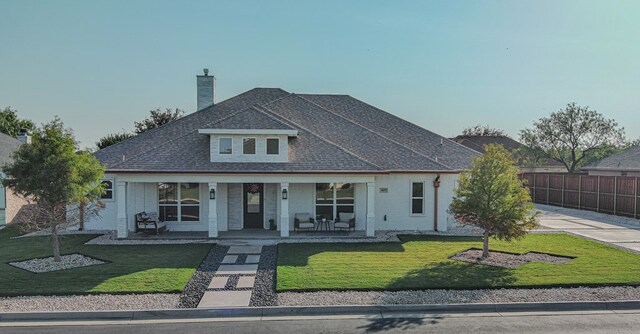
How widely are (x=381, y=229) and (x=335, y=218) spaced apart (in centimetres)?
221

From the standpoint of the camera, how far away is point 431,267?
12344mm

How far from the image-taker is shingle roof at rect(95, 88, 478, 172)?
17047 millimetres

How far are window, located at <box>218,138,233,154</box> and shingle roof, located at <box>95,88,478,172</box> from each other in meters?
0.57

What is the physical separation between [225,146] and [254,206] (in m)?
3.24

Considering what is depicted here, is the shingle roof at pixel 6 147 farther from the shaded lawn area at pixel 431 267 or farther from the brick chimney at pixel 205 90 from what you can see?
the shaded lawn area at pixel 431 267

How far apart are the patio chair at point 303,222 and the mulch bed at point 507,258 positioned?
6.47 m

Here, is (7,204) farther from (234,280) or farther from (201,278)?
(234,280)

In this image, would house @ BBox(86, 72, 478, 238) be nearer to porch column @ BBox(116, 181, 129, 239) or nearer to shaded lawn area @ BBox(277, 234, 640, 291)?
porch column @ BBox(116, 181, 129, 239)

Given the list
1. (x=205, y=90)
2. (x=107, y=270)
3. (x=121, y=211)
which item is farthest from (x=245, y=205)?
(x=205, y=90)

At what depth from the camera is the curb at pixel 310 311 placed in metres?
8.68

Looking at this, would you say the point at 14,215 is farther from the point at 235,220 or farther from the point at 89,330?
the point at 89,330

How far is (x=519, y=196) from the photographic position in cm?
1291

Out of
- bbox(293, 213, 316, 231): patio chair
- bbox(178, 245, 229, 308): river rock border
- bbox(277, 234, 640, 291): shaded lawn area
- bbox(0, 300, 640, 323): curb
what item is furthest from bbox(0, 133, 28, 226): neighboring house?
bbox(277, 234, 640, 291): shaded lawn area

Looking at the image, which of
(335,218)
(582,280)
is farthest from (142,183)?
(582,280)
